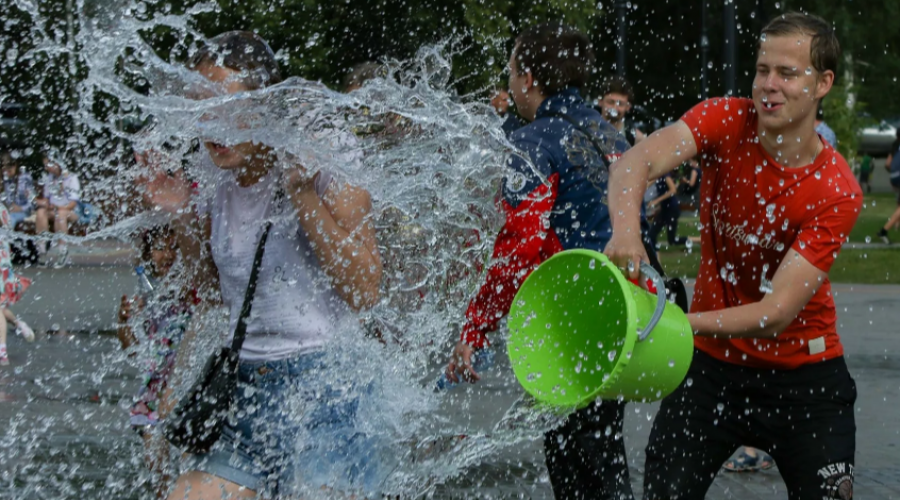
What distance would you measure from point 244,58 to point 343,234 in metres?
0.56

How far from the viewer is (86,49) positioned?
3.83 metres

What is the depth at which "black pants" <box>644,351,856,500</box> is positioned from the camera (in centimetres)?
363

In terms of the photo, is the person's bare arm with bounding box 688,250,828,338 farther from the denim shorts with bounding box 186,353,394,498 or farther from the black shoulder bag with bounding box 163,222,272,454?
the black shoulder bag with bounding box 163,222,272,454

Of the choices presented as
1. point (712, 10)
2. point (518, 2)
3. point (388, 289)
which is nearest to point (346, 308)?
point (388, 289)

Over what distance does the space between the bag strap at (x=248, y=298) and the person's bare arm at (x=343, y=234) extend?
139 millimetres

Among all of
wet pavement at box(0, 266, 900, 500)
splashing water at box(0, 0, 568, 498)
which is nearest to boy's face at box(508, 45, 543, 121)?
splashing water at box(0, 0, 568, 498)

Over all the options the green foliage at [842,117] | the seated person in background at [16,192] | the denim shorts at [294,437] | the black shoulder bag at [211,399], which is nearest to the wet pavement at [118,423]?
the denim shorts at [294,437]

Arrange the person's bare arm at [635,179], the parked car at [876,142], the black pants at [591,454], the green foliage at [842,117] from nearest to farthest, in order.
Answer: the person's bare arm at [635,179], the black pants at [591,454], the green foliage at [842,117], the parked car at [876,142]

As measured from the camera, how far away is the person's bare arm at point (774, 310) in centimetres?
334

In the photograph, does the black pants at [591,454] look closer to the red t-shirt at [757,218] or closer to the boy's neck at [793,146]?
the red t-shirt at [757,218]

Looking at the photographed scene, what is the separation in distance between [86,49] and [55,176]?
61.0 ft

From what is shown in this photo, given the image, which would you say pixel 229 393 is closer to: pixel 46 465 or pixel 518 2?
pixel 46 465

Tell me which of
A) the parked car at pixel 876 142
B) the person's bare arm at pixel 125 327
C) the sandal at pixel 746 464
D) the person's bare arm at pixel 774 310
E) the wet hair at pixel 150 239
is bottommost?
the parked car at pixel 876 142

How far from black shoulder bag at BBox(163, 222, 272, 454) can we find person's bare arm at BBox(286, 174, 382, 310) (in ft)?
0.59
